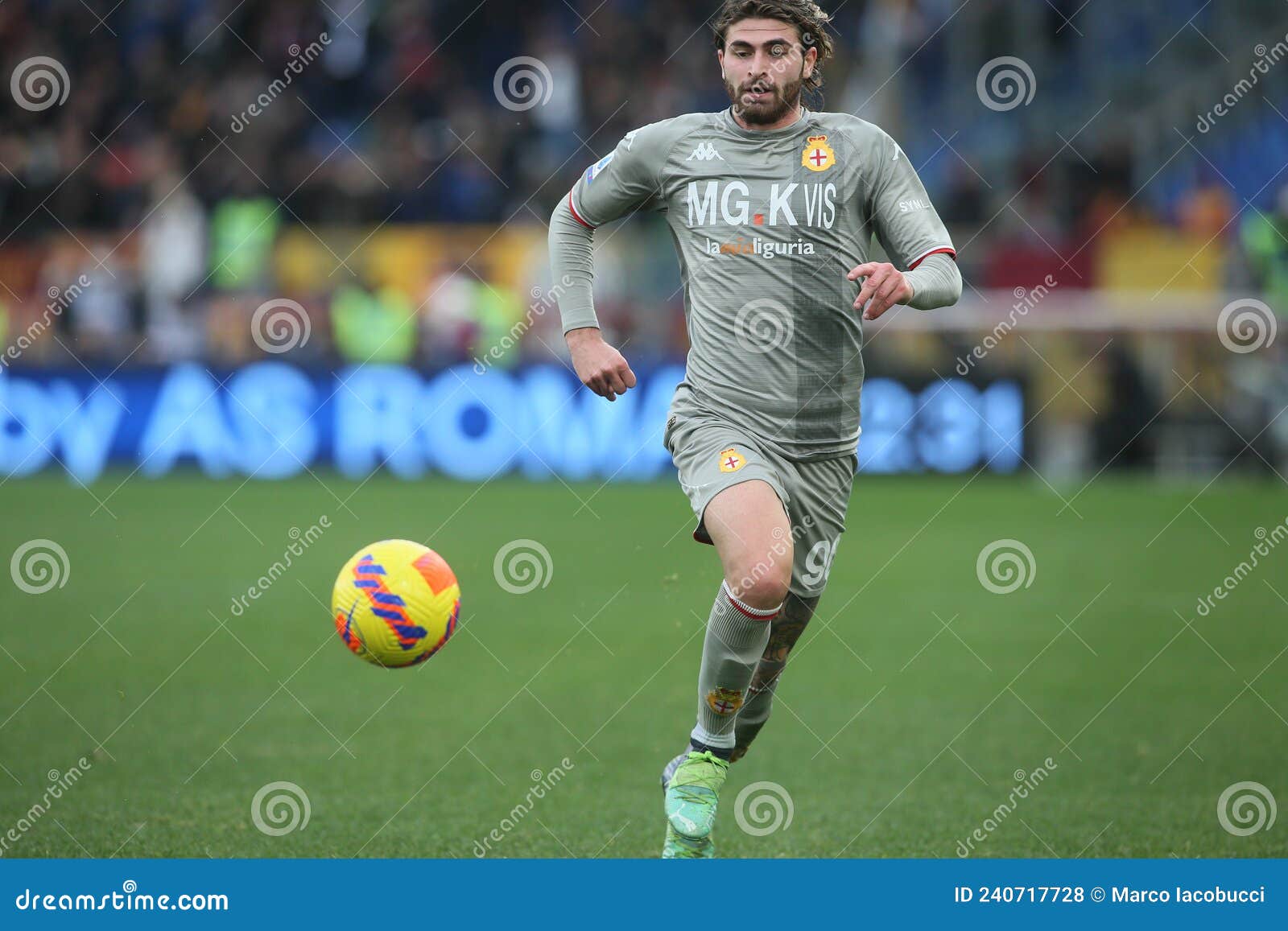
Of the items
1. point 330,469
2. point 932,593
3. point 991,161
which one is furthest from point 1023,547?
point 991,161

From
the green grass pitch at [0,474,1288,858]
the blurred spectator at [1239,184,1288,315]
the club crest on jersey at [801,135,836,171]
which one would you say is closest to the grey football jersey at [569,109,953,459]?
the club crest on jersey at [801,135,836,171]

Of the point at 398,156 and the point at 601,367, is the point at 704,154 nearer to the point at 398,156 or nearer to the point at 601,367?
the point at 601,367

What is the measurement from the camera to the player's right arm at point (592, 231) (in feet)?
17.3

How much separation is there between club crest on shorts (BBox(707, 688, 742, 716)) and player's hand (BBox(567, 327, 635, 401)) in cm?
100

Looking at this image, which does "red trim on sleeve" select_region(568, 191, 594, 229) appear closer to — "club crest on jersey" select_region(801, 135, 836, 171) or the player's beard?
the player's beard

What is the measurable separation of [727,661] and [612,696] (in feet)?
10.1

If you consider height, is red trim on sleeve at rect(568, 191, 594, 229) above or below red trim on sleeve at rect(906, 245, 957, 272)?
below

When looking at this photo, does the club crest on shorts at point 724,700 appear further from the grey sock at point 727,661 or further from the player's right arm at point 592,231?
the player's right arm at point 592,231

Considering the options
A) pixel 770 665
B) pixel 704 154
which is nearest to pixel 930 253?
pixel 704 154

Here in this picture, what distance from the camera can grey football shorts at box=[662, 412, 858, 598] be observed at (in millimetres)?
5059

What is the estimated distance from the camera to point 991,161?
2197 centimetres

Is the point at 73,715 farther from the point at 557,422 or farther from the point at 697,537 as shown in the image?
the point at 557,422

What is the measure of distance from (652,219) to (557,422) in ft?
17.1

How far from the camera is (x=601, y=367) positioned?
5242 millimetres
